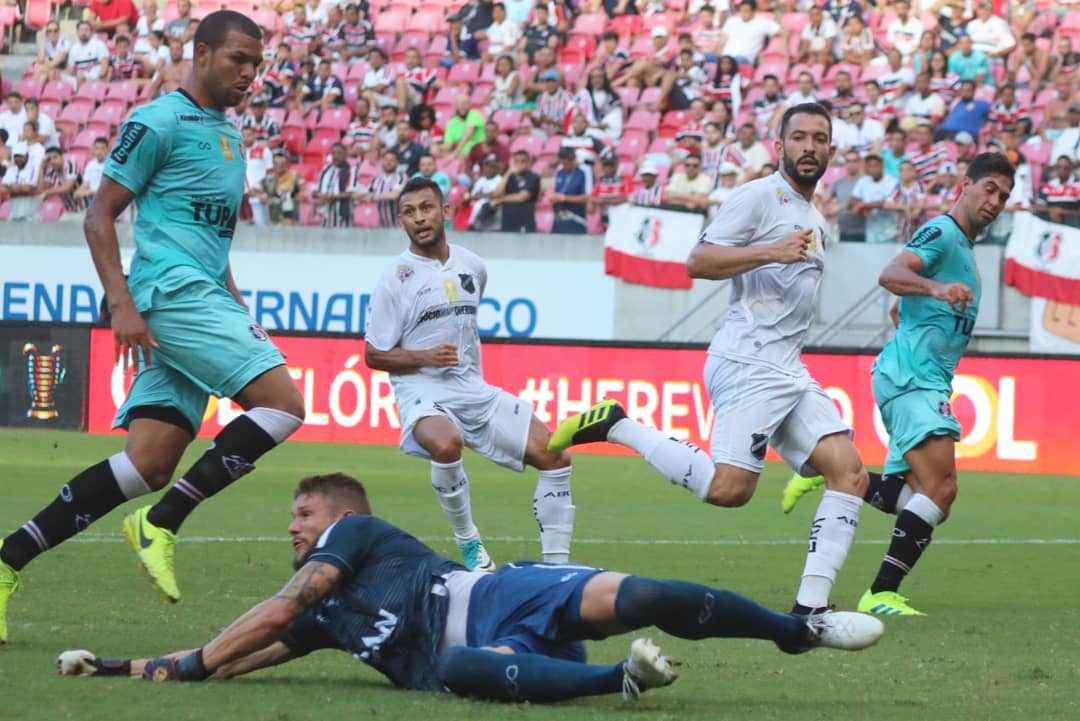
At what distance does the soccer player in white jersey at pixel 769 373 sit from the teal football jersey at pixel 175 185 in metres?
1.88

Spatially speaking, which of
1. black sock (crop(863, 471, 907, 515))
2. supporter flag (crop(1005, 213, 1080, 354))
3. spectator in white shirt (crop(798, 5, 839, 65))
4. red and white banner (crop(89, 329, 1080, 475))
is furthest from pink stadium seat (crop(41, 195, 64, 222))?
black sock (crop(863, 471, 907, 515))

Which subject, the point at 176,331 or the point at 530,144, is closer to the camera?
the point at 176,331

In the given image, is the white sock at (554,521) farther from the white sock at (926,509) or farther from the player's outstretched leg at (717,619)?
the player's outstretched leg at (717,619)

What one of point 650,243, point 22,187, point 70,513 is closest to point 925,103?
point 650,243

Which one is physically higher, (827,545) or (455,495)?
(827,545)

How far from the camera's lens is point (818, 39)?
23391mm

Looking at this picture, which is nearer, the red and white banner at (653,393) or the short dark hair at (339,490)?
the short dark hair at (339,490)

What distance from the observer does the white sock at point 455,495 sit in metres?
9.10

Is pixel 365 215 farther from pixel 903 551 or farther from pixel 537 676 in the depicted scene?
pixel 537 676

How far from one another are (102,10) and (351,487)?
79.2ft

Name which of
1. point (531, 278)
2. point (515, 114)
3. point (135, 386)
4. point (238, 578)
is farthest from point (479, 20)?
point (135, 386)

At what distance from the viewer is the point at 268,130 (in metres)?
25.0

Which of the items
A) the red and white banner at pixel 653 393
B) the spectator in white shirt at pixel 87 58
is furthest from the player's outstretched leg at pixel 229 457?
the spectator in white shirt at pixel 87 58

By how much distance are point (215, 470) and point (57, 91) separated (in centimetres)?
2161
